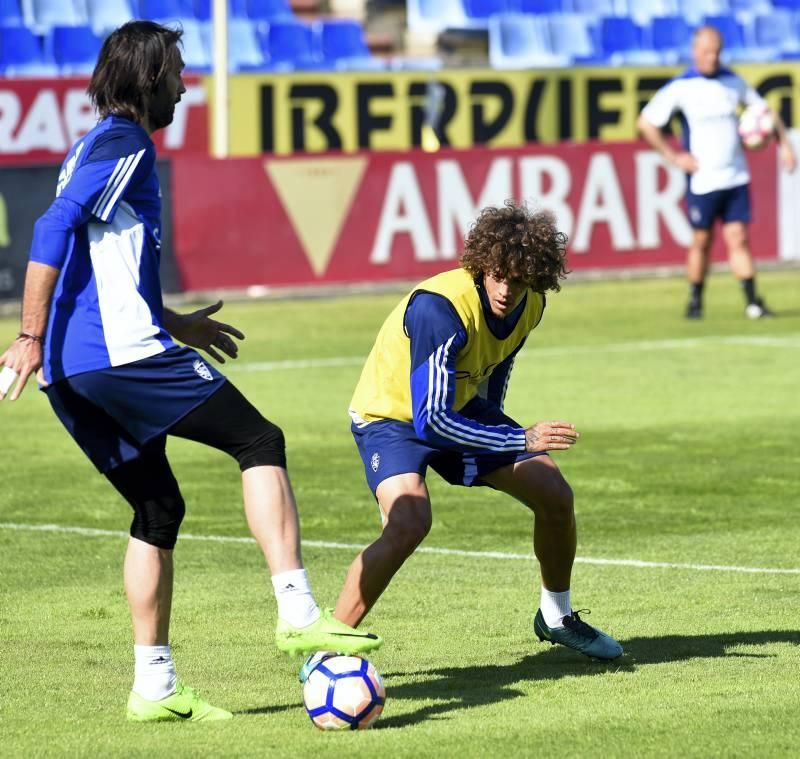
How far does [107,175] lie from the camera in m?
5.59

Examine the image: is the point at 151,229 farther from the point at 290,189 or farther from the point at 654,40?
the point at 654,40

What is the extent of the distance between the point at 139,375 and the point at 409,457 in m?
1.13

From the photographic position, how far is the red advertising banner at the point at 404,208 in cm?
2003

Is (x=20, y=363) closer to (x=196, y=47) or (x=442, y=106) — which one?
(x=442, y=106)

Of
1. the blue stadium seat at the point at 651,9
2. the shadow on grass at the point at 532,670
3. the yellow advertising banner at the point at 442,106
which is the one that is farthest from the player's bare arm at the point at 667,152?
the blue stadium seat at the point at 651,9

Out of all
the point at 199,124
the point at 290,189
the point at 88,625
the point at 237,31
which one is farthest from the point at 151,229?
the point at 237,31

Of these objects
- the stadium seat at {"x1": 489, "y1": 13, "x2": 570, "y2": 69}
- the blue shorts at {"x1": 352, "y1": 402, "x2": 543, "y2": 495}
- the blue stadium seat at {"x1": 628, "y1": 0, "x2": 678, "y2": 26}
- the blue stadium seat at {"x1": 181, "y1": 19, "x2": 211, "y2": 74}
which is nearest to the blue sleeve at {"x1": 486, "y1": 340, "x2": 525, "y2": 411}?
the blue shorts at {"x1": 352, "y1": 402, "x2": 543, "y2": 495}

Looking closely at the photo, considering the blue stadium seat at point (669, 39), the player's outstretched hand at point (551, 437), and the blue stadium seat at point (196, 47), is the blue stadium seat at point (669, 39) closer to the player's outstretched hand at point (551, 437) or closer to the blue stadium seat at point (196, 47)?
the blue stadium seat at point (196, 47)

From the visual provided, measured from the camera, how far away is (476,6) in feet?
100

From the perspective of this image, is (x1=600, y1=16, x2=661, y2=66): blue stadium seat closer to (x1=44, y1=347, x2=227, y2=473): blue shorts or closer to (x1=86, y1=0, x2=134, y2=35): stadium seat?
(x1=86, y1=0, x2=134, y2=35): stadium seat

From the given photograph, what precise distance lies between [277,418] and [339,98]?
13.6m

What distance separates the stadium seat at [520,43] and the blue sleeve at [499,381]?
2382 cm

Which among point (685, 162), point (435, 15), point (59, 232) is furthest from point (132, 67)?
point (435, 15)

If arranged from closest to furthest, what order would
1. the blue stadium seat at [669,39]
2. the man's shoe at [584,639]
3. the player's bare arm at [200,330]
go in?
the player's bare arm at [200,330], the man's shoe at [584,639], the blue stadium seat at [669,39]
